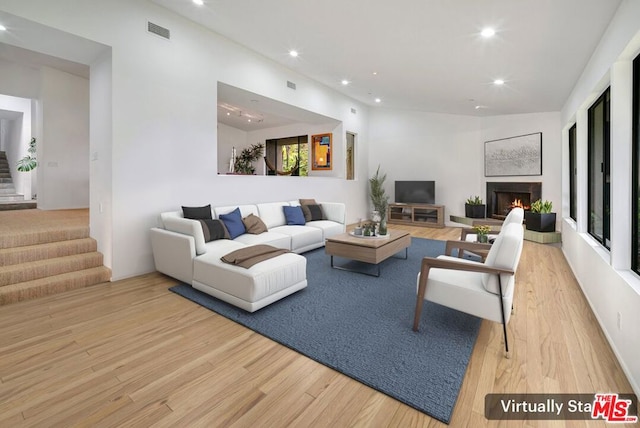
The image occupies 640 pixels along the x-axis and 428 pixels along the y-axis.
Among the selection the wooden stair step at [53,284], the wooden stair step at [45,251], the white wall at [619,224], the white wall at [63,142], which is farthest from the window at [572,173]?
the white wall at [63,142]

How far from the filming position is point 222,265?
312 centimetres

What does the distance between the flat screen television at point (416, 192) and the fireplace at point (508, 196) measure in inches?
54.0

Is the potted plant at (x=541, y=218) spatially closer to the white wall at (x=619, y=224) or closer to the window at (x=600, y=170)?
the window at (x=600, y=170)

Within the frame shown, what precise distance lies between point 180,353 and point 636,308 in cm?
301

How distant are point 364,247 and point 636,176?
100 inches

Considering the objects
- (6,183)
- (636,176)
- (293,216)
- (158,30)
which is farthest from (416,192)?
(6,183)

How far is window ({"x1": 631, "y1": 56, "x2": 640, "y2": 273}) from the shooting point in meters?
2.27

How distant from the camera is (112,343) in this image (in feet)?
7.81

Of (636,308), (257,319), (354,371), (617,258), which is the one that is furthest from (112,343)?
(617,258)

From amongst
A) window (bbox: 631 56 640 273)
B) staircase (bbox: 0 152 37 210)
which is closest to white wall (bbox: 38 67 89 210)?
staircase (bbox: 0 152 37 210)

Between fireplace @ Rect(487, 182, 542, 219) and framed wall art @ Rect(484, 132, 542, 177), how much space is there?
27 centimetres

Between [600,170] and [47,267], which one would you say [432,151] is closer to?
[600,170]

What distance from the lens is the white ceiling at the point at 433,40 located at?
2.89 meters

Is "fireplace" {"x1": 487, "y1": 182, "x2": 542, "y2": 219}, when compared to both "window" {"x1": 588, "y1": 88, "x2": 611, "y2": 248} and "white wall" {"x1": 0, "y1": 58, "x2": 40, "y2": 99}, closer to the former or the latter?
"window" {"x1": 588, "y1": 88, "x2": 611, "y2": 248}
